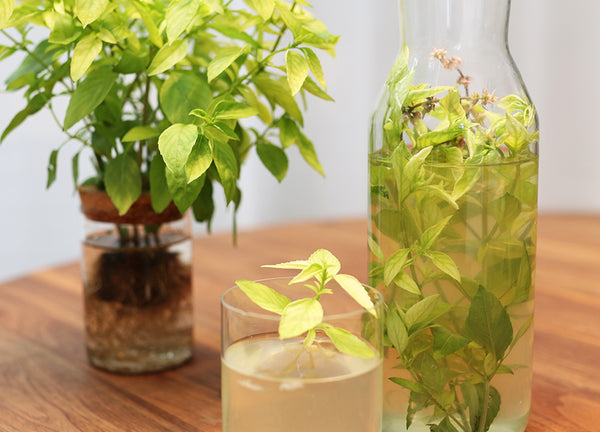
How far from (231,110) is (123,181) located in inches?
6.8

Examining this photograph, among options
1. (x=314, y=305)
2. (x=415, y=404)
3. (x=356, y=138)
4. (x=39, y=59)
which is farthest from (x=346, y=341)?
(x=356, y=138)

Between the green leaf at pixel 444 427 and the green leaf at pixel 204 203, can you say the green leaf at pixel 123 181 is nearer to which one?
the green leaf at pixel 204 203

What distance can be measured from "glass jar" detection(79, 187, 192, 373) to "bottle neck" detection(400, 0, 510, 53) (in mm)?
335

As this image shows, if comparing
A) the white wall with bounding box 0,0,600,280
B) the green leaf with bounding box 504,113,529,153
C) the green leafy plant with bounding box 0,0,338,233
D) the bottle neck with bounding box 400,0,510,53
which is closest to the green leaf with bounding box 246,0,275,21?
the green leafy plant with bounding box 0,0,338,233

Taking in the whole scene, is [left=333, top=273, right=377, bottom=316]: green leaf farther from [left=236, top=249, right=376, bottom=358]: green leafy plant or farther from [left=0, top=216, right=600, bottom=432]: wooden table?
[left=0, top=216, right=600, bottom=432]: wooden table

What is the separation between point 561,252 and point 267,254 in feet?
1.71

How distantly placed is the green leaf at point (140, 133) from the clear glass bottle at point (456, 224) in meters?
0.22

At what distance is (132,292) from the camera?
31.4 inches

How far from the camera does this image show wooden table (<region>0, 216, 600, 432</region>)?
69 centimetres

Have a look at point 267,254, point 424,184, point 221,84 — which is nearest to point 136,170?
point 221,84

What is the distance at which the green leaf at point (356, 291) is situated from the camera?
0.50 meters

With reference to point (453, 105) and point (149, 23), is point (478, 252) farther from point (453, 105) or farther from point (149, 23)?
point (149, 23)

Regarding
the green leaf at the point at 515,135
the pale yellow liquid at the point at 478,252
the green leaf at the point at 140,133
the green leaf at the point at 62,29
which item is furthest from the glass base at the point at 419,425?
the green leaf at the point at 62,29

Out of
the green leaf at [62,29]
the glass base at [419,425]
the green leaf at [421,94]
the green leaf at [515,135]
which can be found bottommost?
the glass base at [419,425]
